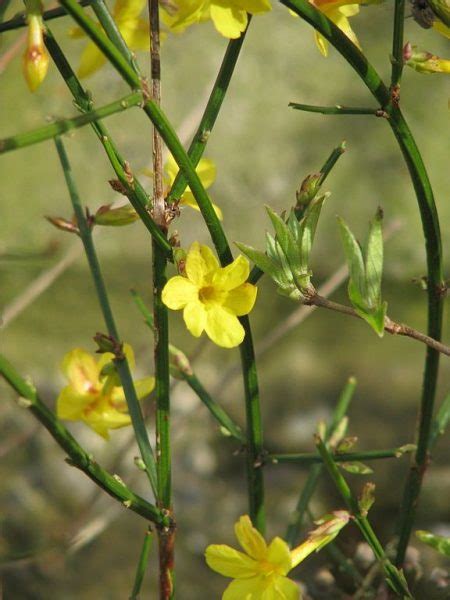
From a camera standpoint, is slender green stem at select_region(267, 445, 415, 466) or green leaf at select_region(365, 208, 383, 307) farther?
slender green stem at select_region(267, 445, 415, 466)

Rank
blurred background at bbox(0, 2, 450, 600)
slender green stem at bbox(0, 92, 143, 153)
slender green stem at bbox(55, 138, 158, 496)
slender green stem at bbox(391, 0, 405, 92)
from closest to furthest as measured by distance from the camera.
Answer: slender green stem at bbox(0, 92, 143, 153)
slender green stem at bbox(391, 0, 405, 92)
slender green stem at bbox(55, 138, 158, 496)
blurred background at bbox(0, 2, 450, 600)

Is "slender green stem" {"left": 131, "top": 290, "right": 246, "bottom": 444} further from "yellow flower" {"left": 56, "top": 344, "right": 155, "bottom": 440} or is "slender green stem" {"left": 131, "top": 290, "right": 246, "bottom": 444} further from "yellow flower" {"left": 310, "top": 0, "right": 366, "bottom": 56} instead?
"yellow flower" {"left": 310, "top": 0, "right": 366, "bottom": 56}

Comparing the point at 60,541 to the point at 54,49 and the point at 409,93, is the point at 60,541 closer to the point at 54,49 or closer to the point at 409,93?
the point at 54,49

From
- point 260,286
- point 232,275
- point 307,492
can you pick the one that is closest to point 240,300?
point 232,275

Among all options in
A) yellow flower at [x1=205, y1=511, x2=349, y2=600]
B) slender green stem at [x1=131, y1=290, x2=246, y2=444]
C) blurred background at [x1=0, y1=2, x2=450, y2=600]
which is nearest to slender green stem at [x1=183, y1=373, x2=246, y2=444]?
slender green stem at [x1=131, y1=290, x2=246, y2=444]

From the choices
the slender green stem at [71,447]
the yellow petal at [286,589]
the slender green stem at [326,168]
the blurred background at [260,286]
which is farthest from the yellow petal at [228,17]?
the blurred background at [260,286]

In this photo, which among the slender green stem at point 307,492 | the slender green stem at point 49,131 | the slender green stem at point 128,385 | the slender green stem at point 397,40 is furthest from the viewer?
the slender green stem at point 307,492

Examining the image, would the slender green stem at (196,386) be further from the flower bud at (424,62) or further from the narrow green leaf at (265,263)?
the flower bud at (424,62)

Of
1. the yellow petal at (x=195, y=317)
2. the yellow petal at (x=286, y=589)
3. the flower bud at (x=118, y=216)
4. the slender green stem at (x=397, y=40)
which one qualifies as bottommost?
the yellow petal at (x=286, y=589)
